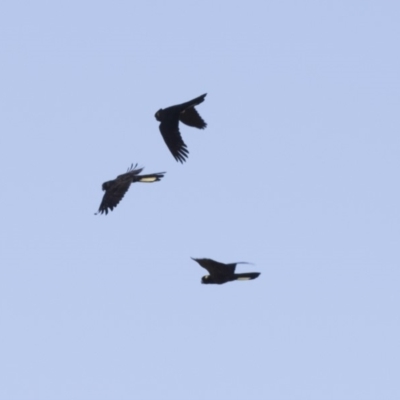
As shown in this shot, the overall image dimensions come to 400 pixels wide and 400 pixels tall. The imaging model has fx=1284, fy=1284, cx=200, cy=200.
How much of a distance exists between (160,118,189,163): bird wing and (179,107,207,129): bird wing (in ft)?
1.73

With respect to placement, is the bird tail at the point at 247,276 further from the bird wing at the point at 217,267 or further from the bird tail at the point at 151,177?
the bird tail at the point at 151,177

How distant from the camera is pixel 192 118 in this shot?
4597 centimetres

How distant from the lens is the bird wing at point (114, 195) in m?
44.4

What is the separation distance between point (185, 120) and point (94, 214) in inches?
208

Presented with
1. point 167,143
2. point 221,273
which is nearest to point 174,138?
point 167,143

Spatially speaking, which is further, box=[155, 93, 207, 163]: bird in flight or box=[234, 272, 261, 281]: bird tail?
box=[155, 93, 207, 163]: bird in flight

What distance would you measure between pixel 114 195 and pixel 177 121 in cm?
349

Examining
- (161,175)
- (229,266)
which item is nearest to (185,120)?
(161,175)

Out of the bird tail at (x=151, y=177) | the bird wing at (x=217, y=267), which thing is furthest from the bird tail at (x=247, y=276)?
the bird tail at (x=151, y=177)

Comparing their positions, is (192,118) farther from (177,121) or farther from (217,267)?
Result: (217,267)

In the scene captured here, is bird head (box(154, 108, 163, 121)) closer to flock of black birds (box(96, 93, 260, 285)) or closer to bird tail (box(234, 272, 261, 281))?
flock of black birds (box(96, 93, 260, 285))

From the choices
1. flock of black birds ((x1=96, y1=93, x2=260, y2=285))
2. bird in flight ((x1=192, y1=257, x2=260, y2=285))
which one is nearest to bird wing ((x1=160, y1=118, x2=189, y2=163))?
flock of black birds ((x1=96, y1=93, x2=260, y2=285))

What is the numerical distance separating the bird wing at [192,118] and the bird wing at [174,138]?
1.73 feet

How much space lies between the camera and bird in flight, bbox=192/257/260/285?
39344mm
